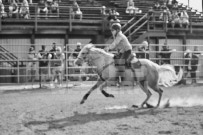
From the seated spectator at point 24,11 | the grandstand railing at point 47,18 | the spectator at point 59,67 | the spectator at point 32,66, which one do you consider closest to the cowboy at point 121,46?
the spectator at point 59,67

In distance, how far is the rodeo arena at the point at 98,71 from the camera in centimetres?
862

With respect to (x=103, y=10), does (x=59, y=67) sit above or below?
below

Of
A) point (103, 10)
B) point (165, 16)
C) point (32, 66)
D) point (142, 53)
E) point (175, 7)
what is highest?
point (175, 7)

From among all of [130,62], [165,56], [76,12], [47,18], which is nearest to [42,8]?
[47,18]

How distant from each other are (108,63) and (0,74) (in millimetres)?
8191

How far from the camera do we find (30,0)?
2323 centimetres

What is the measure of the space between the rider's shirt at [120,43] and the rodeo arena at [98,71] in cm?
3

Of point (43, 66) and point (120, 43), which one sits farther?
point (43, 66)

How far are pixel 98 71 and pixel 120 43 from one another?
1029 mm

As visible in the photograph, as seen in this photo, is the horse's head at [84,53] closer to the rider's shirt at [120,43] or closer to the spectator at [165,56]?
the rider's shirt at [120,43]

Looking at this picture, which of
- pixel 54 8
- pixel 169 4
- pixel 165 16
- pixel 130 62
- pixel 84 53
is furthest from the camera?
pixel 169 4

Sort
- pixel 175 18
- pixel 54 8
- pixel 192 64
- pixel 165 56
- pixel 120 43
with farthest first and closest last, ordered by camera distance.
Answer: pixel 175 18 < pixel 54 8 < pixel 192 64 < pixel 165 56 < pixel 120 43

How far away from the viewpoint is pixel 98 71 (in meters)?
11.1

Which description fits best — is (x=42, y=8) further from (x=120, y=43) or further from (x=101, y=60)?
(x=120, y=43)
